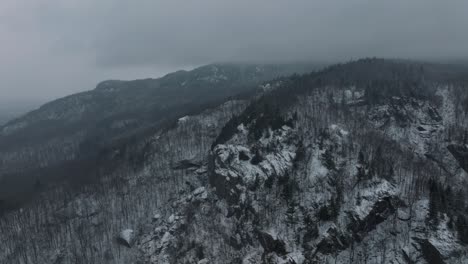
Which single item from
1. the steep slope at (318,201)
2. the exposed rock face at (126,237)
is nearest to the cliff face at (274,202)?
the steep slope at (318,201)

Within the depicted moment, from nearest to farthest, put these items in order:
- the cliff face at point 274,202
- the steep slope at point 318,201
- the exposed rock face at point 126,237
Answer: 1. the steep slope at point 318,201
2. the cliff face at point 274,202
3. the exposed rock face at point 126,237

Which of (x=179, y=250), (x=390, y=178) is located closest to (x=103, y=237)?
(x=179, y=250)

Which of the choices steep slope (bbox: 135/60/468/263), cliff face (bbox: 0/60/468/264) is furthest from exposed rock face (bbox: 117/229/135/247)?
steep slope (bbox: 135/60/468/263)

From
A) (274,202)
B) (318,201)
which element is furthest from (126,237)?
(318,201)

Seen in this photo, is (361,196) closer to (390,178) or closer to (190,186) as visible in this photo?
(390,178)

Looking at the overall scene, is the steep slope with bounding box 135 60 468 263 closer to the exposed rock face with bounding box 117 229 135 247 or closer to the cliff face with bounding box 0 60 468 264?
the cliff face with bounding box 0 60 468 264

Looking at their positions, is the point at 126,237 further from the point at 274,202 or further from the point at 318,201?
the point at 318,201

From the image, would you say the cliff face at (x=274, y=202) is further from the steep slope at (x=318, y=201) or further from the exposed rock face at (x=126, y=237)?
the exposed rock face at (x=126, y=237)

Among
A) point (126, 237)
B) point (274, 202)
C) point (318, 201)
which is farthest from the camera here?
point (126, 237)
